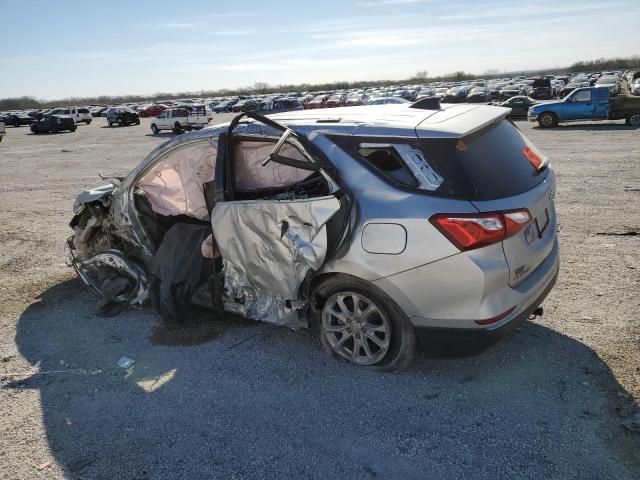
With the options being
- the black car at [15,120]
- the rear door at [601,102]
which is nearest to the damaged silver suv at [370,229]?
the rear door at [601,102]

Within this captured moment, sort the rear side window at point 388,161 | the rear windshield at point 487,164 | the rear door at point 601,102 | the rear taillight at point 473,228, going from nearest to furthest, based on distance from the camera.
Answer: the rear taillight at point 473,228 < the rear windshield at point 487,164 < the rear side window at point 388,161 < the rear door at point 601,102

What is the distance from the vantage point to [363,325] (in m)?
3.63

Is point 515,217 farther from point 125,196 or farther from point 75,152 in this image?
point 75,152

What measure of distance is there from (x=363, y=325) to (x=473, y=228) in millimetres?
1051

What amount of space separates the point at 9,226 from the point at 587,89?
2115 centimetres

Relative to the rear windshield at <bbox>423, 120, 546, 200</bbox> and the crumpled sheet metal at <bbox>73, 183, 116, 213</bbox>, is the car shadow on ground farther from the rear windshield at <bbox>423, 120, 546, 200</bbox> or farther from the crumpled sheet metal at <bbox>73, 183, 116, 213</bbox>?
the crumpled sheet metal at <bbox>73, 183, 116, 213</bbox>

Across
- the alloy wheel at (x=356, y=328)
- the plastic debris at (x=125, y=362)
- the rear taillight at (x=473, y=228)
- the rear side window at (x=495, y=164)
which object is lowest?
the plastic debris at (x=125, y=362)

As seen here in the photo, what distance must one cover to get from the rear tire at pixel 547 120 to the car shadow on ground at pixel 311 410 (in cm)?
2039

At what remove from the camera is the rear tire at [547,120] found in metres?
22.1

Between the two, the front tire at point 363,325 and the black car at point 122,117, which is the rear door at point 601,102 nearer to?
the front tire at point 363,325

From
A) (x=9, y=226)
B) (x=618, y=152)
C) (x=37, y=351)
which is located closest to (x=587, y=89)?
(x=618, y=152)

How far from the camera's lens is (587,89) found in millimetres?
21219

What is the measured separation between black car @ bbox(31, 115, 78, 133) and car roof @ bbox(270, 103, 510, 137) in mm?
40452

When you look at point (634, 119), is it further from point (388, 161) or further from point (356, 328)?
point (356, 328)
